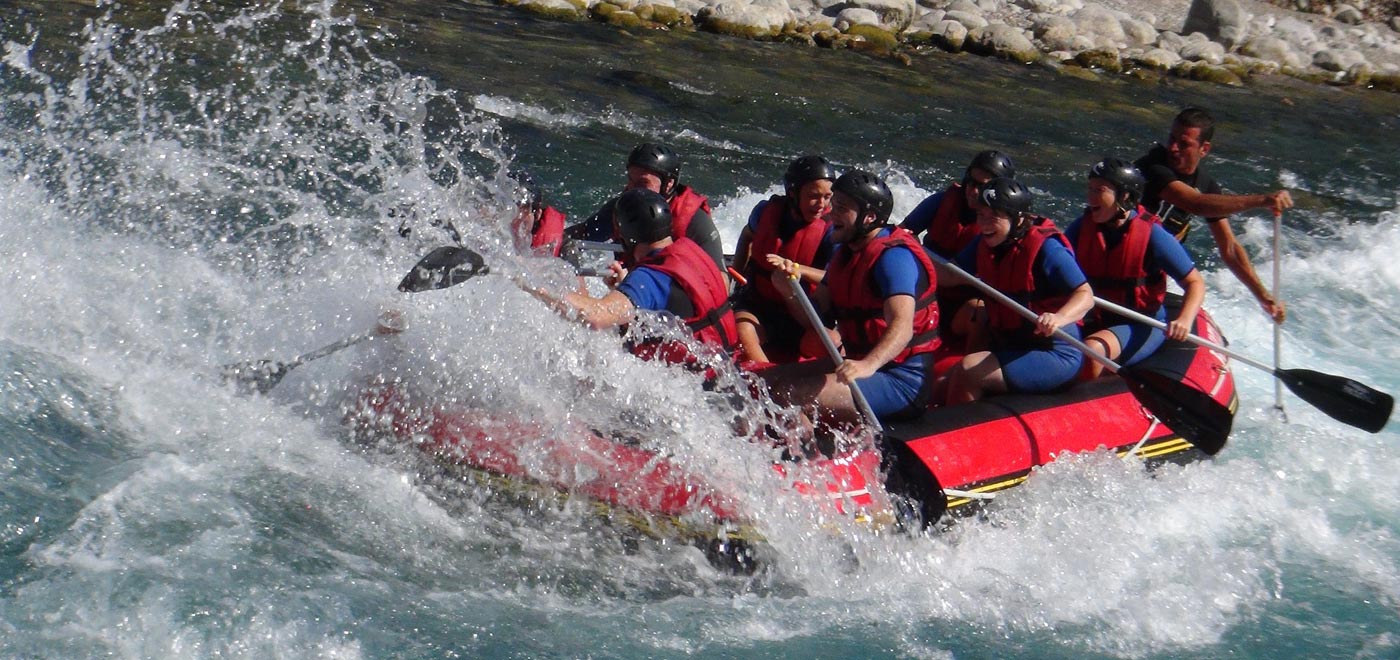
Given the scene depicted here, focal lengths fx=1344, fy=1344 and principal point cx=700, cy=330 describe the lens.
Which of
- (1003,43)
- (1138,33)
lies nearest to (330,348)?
(1003,43)

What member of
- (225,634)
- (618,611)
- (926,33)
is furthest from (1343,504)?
(926,33)

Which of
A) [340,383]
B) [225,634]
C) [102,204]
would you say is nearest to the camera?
[225,634]

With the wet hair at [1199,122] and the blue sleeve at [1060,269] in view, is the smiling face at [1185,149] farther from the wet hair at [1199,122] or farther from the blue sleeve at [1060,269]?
the blue sleeve at [1060,269]

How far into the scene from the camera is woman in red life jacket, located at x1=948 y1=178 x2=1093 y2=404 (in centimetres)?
587

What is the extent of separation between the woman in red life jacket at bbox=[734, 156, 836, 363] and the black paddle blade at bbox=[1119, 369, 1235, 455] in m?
1.50

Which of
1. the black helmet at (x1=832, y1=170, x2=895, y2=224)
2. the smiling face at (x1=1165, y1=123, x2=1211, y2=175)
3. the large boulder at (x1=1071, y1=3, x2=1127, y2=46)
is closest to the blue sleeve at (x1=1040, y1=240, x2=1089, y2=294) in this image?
the black helmet at (x1=832, y1=170, x2=895, y2=224)

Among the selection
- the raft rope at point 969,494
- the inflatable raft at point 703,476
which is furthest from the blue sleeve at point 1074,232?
the raft rope at point 969,494

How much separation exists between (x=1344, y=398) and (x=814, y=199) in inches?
104

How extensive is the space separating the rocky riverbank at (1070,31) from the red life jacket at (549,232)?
11.1 metres

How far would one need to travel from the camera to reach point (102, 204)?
7895 millimetres

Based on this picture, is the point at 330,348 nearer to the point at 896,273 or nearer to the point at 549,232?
the point at 549,232

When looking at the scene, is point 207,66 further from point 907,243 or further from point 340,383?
point 907,243

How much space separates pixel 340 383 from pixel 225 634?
1.57m

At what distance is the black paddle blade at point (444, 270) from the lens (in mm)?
5062
